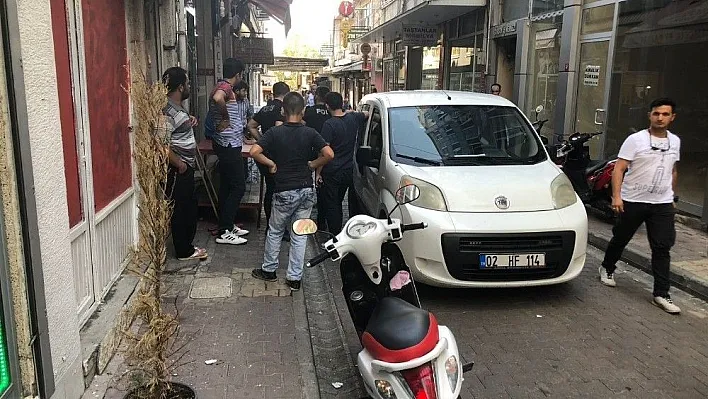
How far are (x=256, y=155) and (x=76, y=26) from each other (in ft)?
6.19

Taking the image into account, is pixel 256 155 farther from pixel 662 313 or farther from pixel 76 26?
pixel 662 313

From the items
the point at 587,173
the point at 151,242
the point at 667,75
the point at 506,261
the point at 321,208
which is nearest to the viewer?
the point at 151,242

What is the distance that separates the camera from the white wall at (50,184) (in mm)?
2588

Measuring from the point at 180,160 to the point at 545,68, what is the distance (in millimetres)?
10010

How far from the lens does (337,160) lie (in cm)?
680

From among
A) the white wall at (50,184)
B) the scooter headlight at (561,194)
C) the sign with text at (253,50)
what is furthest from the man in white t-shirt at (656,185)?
the sign with text at (253,50)

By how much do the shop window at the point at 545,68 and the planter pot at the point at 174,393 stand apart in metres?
10.5

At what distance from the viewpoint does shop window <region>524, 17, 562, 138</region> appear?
12.4 m

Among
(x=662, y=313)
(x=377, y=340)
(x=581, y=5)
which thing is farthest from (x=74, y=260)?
(x=581, y=5)

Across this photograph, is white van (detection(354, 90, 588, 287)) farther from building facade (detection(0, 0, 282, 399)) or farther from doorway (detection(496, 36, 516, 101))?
doorway (detection(496, 36, 516, 101))

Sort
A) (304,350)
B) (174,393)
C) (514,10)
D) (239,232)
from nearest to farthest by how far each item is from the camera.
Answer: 1. (174,393)
2. (304,350)
3. (239,232)
4. (514,10)

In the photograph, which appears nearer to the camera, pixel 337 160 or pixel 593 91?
pixel 337 160

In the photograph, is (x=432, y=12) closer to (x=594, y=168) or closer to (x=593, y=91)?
(x=593, y=91)

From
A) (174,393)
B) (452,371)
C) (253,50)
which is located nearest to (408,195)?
(452,371)
